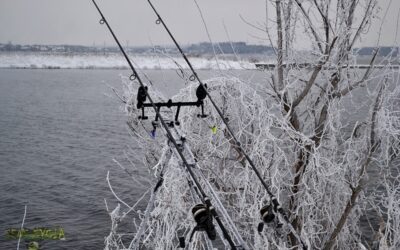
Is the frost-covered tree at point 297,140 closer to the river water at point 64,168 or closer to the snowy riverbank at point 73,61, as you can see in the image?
the river water at point 64,168

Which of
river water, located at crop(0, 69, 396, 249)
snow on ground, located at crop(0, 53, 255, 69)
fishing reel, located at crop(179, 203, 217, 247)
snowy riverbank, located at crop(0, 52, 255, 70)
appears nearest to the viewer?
fishing reel, located at crop(179, 203, 217, 247)

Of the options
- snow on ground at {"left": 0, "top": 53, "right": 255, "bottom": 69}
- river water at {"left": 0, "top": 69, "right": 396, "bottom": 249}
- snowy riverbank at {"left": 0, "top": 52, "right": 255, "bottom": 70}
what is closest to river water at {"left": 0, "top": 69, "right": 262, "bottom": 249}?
river water at {"left": 0, "top": 69, "right": 396, "bottom": 249}

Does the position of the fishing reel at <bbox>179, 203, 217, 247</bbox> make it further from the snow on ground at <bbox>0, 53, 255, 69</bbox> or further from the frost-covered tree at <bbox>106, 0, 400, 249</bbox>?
the snow on ground at <bbox>0, 53, 255, 69</bbox>

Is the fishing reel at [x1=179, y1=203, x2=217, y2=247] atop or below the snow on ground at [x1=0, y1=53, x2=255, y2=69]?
atop

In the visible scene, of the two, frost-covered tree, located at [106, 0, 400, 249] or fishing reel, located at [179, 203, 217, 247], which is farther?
frost-covered tree, located at [106, 0, 400, 249]

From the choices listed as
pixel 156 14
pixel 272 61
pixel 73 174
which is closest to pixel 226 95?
pixel 272 61

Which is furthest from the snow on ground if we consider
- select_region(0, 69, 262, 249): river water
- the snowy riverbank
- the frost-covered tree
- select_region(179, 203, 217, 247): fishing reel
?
select_region(179, 203, 217, 247): fishing reel

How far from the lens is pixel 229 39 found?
295 inches

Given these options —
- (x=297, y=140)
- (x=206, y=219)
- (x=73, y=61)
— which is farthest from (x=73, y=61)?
(x=206, y=219)

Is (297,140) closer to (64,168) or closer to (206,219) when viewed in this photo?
(206,219)

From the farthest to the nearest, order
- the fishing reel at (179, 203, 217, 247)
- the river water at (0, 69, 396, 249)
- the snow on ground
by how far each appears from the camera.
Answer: the snow on ground
the river water at (0, 69, 396, 249)
the fishing reel at (179, 203, 217, 247)

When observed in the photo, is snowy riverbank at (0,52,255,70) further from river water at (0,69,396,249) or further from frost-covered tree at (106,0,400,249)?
frost-covered tree at (106,0,400,249)

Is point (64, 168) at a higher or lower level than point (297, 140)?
lower

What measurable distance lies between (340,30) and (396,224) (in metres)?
3.39
